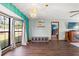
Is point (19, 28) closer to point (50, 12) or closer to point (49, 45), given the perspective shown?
point (50, 12)

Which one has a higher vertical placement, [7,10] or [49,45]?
[7,10]

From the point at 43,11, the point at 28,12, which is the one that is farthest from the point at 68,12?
Result: the point at 28,12

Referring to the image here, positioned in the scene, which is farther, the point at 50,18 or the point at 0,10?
the point at 50,18

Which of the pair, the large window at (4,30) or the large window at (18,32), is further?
the large window at (18,32)

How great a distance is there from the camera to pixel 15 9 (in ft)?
9.23

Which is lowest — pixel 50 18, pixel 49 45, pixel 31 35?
pixel 49 45

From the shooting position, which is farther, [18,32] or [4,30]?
[18,32]

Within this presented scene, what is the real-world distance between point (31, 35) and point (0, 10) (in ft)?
4.39

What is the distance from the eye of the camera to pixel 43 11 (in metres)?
3.16

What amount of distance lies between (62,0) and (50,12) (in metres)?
1.47

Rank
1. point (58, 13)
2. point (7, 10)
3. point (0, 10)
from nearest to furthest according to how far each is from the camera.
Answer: point (0, 10) → point (7, 10) → point (58, 13)

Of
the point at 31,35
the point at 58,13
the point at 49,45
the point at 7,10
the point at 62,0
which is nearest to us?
the point at 62,0

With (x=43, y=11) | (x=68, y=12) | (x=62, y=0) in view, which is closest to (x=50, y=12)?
(x=43, y=11)

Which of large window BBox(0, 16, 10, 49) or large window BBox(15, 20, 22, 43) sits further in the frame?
large window BBox(15, 20, 22, 43)
